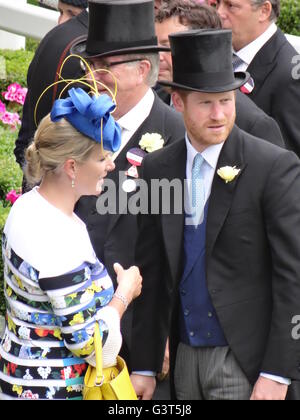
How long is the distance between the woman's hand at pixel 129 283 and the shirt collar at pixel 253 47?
2.18 meters

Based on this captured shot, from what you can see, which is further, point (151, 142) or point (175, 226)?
point (151, 142)

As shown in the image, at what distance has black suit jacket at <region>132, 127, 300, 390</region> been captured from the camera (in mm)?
4457

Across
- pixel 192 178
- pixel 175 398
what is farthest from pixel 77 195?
pixel 175 398

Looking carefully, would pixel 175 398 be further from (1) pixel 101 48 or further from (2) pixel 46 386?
(1) pixel 101 48

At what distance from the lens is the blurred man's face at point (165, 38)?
6133 mm

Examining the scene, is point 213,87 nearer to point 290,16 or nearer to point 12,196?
point 12,196

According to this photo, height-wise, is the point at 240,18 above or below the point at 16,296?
above

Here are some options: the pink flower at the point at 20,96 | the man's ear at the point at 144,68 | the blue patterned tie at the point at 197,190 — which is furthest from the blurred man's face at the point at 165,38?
the pink flower at the point at 20,96

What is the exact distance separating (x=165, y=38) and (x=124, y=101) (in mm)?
955

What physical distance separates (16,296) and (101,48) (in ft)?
5.71

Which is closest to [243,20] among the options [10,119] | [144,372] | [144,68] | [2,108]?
[144,68]

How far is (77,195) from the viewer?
444 cm

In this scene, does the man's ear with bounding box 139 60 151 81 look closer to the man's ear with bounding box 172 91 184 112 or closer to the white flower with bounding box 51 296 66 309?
the man's ear with bounding box 172 91 184 112

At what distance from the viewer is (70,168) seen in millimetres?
4371
